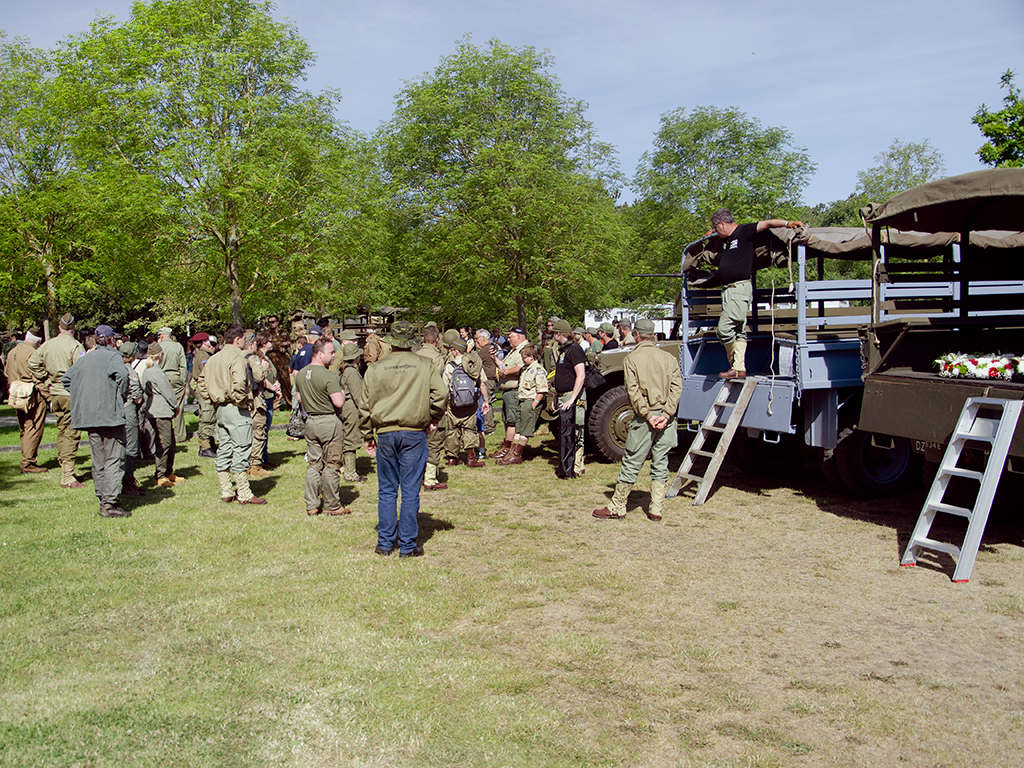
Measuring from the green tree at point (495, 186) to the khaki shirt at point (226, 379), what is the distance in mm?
15496

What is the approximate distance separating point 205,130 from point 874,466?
18.4 metres

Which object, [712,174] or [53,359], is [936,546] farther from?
[712,174]

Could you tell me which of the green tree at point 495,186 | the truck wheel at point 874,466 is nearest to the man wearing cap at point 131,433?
the truck wheel at point 874,466

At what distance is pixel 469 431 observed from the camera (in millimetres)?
10516

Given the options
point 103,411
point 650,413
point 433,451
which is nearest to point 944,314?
point 650,413

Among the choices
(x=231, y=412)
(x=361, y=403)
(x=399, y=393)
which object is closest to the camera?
(x=399, y=393)

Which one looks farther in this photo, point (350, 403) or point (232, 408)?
point (350, 403)

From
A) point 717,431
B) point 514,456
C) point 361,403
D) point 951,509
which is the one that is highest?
point 361,403

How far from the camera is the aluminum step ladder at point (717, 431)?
793 centimetres

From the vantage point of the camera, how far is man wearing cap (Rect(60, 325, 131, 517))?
7.49m

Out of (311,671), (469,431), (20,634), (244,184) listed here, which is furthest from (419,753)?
(244,184)

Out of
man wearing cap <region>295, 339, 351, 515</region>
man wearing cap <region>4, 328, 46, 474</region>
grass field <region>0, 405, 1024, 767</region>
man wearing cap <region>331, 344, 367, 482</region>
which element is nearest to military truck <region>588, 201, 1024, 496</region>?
grass field <region>0, 405, 1024, 767</region>

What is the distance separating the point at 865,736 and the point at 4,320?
36.2 m

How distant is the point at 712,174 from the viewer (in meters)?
29.5
